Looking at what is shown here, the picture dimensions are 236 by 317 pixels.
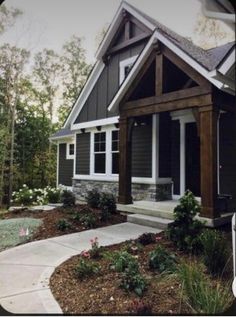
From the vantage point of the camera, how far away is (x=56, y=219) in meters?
6.28

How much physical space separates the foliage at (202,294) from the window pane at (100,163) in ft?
20.8

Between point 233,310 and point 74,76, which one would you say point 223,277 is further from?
point 74,76

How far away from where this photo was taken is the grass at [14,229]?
5.02m

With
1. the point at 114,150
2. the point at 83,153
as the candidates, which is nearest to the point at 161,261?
the point at 114,150

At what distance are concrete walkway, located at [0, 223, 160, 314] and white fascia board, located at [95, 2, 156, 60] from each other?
5.23m

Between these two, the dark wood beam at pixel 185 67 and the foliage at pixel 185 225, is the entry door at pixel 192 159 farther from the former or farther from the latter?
the foliage at pixel 185 225

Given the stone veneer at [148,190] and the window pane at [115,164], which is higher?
the window pane at [115,164]

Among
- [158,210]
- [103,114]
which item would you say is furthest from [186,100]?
[103,114]

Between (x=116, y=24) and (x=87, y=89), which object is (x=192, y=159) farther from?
(x=116, y=24)

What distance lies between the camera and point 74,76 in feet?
41.9

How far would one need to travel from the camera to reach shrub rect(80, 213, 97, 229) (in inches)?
231

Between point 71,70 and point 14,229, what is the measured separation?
27.3ft

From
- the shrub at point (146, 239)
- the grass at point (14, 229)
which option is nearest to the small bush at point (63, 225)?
the grass at point (14, 229)

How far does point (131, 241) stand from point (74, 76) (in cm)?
949
